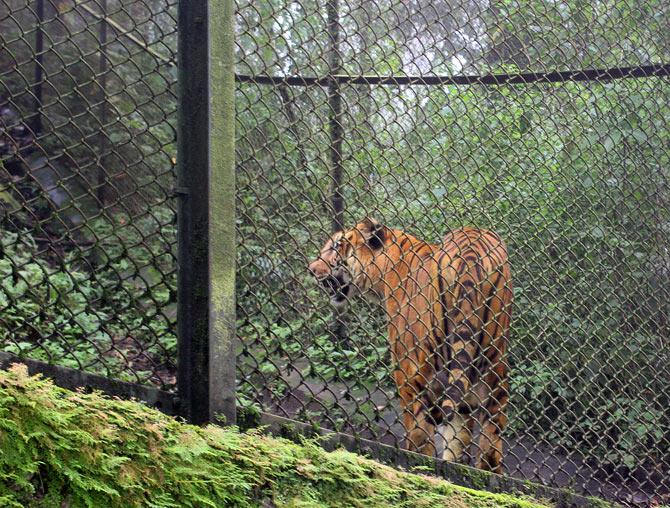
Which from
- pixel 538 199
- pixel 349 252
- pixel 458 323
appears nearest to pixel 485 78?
pixel 538 199

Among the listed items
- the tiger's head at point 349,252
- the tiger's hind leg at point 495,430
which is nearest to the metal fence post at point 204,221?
the tiger's head at point 349,252

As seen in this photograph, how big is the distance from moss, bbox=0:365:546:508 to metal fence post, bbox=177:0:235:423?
188mm

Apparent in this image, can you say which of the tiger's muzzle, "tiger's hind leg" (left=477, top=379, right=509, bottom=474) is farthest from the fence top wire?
"tiger's hind leg" (left=477, top=379, right=509, bottom=474)

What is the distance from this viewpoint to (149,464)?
2.40 m

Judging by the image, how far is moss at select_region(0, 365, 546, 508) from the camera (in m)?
2.13

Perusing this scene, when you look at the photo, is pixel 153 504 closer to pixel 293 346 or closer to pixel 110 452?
pixel 110 452

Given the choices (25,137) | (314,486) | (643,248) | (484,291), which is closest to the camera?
(314,486)

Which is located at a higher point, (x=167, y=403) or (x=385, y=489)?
(x=167, y=403)

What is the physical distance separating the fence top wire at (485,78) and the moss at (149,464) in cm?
146

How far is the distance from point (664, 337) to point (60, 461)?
3.91 metres

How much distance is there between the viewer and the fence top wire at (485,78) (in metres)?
3.35

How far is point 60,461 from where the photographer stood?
2.17 meters

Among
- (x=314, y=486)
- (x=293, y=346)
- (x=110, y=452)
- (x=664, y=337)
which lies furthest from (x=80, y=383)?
(x=664, y=337)

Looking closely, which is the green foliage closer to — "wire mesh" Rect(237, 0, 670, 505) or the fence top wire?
"wire mesh" Rect(237, 0, 670, 505)
